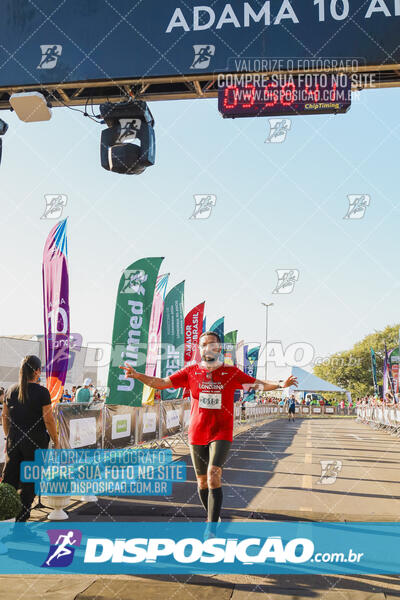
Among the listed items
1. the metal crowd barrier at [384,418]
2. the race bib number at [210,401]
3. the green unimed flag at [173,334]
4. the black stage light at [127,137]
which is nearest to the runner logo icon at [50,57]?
the black stage light at [127,137]

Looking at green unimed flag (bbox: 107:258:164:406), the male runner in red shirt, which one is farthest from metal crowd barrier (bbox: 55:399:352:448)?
the male runner in red shirt

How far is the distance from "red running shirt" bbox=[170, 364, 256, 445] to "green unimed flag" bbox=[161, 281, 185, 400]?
10.9 m

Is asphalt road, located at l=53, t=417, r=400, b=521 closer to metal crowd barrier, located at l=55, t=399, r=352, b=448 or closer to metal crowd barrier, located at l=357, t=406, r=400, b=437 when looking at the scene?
metal crowd barrier, located at l=55, t=399, r=352, b=448

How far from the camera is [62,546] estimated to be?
217 inches

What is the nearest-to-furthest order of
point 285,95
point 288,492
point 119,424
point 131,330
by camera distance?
point 285,95, point 288,492, point 119,424, point 131,330

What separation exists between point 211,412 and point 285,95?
3918 millimetres

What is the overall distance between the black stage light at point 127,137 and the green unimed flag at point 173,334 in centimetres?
995

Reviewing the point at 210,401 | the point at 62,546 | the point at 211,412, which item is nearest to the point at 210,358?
the point at 210,401

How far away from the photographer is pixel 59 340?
8883 mm

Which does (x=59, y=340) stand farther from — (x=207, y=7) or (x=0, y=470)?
(x=207, y=7)

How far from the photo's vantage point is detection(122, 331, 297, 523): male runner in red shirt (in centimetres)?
574

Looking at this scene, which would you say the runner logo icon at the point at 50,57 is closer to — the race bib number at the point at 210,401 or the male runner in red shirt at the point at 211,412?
the male runner in red shirt at the point at 211,412

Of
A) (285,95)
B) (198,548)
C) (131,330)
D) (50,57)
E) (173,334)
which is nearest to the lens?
(198,548)

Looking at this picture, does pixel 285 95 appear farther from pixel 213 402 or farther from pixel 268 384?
pixel 213 402
